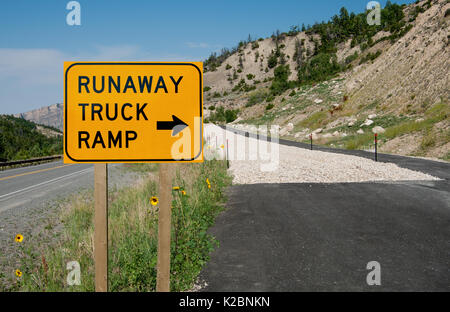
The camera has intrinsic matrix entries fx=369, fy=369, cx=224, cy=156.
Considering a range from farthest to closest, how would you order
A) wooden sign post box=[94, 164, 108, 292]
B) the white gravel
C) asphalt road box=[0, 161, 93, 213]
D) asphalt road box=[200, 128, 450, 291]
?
the white gravel, asphalt road box=[0, 161, 93, 213], asphalt road box=[200, 128, 450, 291], wooden sign post box=[94, 164, 108, 292]

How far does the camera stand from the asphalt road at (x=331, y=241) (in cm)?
454

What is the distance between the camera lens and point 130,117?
328 centimetres

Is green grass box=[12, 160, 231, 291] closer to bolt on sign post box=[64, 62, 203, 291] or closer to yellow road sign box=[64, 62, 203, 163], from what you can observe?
bolt on sign post box=[64, 62, 203, 291]

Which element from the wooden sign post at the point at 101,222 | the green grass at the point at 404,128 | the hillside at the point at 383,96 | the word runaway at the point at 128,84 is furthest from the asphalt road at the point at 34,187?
the green grass at the point at 404,128

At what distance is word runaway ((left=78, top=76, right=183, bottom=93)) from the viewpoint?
10.7ft

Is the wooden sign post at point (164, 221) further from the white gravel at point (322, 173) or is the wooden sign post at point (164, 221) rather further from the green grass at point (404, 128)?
the green grass at point (404, 128)

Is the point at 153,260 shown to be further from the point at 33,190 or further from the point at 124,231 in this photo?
the point at 33,190

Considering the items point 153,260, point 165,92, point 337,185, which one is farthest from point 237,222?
point 337,185

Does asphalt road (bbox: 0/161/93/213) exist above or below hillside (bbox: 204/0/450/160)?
below

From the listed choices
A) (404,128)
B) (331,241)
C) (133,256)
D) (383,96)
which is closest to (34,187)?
(133,256)

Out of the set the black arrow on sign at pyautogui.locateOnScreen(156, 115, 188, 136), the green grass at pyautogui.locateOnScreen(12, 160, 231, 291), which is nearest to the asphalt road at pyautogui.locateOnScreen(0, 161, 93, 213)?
the green grass at pyautogui.locateOnScreen(12, 160, 231, 291)

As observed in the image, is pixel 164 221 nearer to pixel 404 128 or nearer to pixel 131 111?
pixel 131 111
